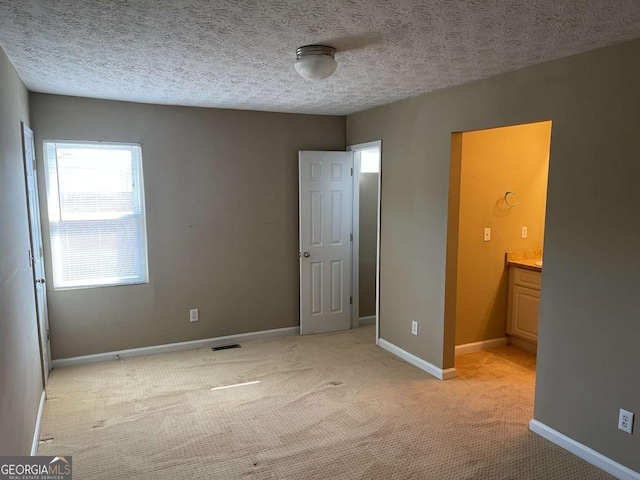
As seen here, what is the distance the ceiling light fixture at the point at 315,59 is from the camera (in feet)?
7.75

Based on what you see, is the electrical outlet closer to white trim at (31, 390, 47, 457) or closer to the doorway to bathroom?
the doorway to bathroom

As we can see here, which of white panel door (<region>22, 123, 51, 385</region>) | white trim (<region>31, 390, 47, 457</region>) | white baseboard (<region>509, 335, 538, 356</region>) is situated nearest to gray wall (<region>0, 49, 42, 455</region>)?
white trim (<region>31, 390, 47, 457</region>)

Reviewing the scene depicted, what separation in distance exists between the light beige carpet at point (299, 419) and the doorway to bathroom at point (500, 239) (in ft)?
0.82

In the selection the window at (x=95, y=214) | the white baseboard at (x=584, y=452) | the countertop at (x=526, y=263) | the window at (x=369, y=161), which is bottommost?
the white baseboard at (x=584, y=452)

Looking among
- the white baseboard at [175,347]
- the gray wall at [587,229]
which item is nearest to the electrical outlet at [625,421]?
the gray wall at [587,229]

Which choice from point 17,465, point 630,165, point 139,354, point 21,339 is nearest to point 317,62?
point 630,165

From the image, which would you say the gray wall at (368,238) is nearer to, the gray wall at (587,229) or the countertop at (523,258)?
the countertop at (523,258)

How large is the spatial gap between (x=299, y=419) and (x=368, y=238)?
8.73ft

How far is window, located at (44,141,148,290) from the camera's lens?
153 inches

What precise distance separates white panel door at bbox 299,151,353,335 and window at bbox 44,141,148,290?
1.65 meters

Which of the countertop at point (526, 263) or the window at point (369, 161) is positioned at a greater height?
the window at point (369, 161)

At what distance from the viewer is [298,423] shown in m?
3.07

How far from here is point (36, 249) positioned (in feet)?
11.5

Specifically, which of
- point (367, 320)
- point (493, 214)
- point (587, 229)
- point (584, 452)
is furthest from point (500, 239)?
point (584, 452)
